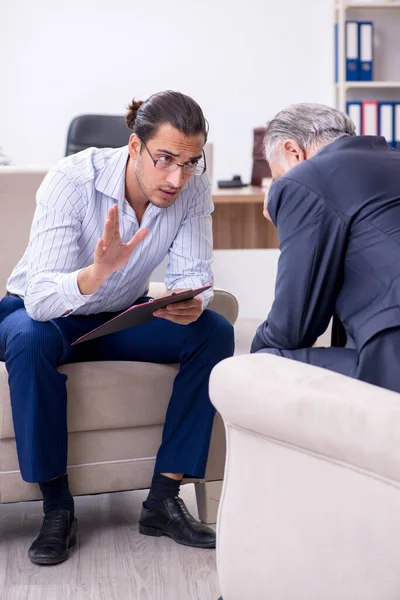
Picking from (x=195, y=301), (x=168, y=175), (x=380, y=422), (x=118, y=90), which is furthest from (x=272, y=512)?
(x=118, y=90)

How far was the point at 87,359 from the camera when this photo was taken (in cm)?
206

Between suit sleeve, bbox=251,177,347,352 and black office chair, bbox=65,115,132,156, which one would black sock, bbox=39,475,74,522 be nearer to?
suit sleeve, bbox=251,177,347,352

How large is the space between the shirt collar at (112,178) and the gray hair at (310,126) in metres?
0.49

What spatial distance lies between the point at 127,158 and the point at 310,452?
109 cm

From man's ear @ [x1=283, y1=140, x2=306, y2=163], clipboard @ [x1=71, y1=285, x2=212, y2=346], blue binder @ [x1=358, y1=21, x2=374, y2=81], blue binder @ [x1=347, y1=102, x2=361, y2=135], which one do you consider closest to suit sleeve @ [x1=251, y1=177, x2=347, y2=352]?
man's ear @ [x1=283, y1=140, x2=306, y2=163]

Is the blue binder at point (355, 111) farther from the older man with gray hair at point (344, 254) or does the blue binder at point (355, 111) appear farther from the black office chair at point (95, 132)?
the older man with gray hair at point (344, 254)

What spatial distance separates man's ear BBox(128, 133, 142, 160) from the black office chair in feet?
6.01

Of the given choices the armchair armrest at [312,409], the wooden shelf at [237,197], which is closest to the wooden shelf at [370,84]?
the wooden shelf at [237,197]

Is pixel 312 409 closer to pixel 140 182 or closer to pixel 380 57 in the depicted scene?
pixel 140 182

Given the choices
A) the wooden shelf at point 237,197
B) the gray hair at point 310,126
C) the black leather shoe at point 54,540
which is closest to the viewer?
the gray hair at point 310,126

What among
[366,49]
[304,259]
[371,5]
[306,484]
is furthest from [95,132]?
[306,484]

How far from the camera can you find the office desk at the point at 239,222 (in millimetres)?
3609

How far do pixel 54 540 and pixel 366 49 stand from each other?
4191mm

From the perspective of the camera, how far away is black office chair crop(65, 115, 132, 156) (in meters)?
3.83
